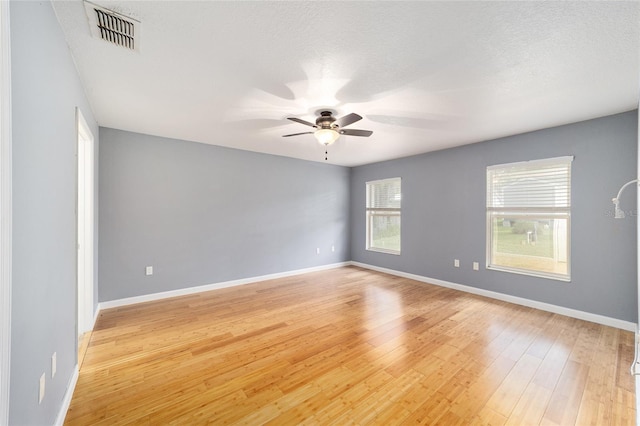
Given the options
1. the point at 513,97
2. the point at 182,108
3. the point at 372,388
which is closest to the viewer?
the point at 372,388

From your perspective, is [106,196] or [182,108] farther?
[106,196]

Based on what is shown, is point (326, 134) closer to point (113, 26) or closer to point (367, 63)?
point (367, 63)

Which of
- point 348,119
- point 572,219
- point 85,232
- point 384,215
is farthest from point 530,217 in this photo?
point 85,232

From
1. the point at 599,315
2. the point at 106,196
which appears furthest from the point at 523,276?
the point at 106,196

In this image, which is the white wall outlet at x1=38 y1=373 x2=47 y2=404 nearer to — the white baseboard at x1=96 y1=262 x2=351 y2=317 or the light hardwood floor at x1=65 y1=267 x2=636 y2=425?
the light hardwood floor at x1=65 y1=267 x2=636 y2=425

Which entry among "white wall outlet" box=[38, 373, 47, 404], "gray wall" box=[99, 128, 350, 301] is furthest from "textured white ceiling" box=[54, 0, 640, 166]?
"white wall outlet" box=[38, 373, 47, 404]

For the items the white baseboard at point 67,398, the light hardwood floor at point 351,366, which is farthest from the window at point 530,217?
the white baseboard at point 67,398

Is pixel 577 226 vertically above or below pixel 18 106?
below

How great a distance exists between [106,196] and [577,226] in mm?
6080

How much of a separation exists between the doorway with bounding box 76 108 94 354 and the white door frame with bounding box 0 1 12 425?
7.97 feet

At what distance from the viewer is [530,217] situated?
12.2 ft

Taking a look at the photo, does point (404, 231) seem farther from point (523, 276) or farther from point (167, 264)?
point (167, 264)

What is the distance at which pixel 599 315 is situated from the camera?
3113 millimetres

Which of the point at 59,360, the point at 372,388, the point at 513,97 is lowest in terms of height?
the point at 372,388
